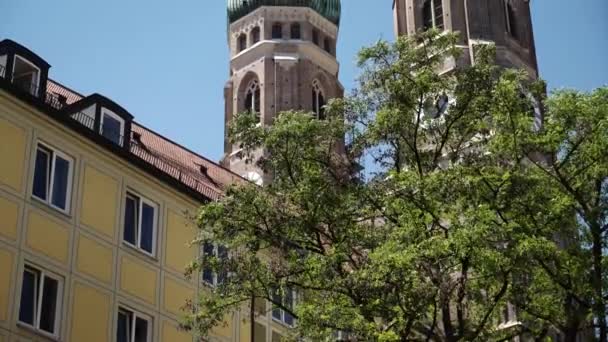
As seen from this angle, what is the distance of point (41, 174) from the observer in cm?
2706

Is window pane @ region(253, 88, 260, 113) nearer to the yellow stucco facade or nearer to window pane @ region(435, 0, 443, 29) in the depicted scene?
window pane @ region(435, 0, 443, 29)

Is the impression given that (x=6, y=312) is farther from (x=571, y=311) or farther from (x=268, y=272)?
(x=571, y=311)

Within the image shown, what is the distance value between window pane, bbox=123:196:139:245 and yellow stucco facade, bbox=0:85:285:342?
27 centimetres

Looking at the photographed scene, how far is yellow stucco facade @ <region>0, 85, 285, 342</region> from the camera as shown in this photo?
25594 mm

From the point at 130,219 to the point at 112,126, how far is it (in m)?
2.44

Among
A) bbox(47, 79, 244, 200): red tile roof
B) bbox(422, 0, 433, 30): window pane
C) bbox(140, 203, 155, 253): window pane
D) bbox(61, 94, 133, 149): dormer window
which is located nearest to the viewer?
bbox(61, 94, 133, 149): dormer window

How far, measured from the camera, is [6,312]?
24516 mm

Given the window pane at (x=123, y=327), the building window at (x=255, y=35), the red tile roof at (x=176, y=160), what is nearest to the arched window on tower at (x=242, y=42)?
the building window at (x=255, y=35)

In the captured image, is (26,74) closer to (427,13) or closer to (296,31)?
(427,13)

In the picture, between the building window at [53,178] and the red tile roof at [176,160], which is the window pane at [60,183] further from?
the red tile roof at [176,160]

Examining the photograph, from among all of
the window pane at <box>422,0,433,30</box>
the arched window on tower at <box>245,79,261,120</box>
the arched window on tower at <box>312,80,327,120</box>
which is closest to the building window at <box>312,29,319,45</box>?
the arched window on tower at <box>312,80,327,120</box>

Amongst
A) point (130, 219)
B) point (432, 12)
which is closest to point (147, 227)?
point (130, 219)

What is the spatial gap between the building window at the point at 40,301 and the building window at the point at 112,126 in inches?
182

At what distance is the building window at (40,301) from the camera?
82.9ft
